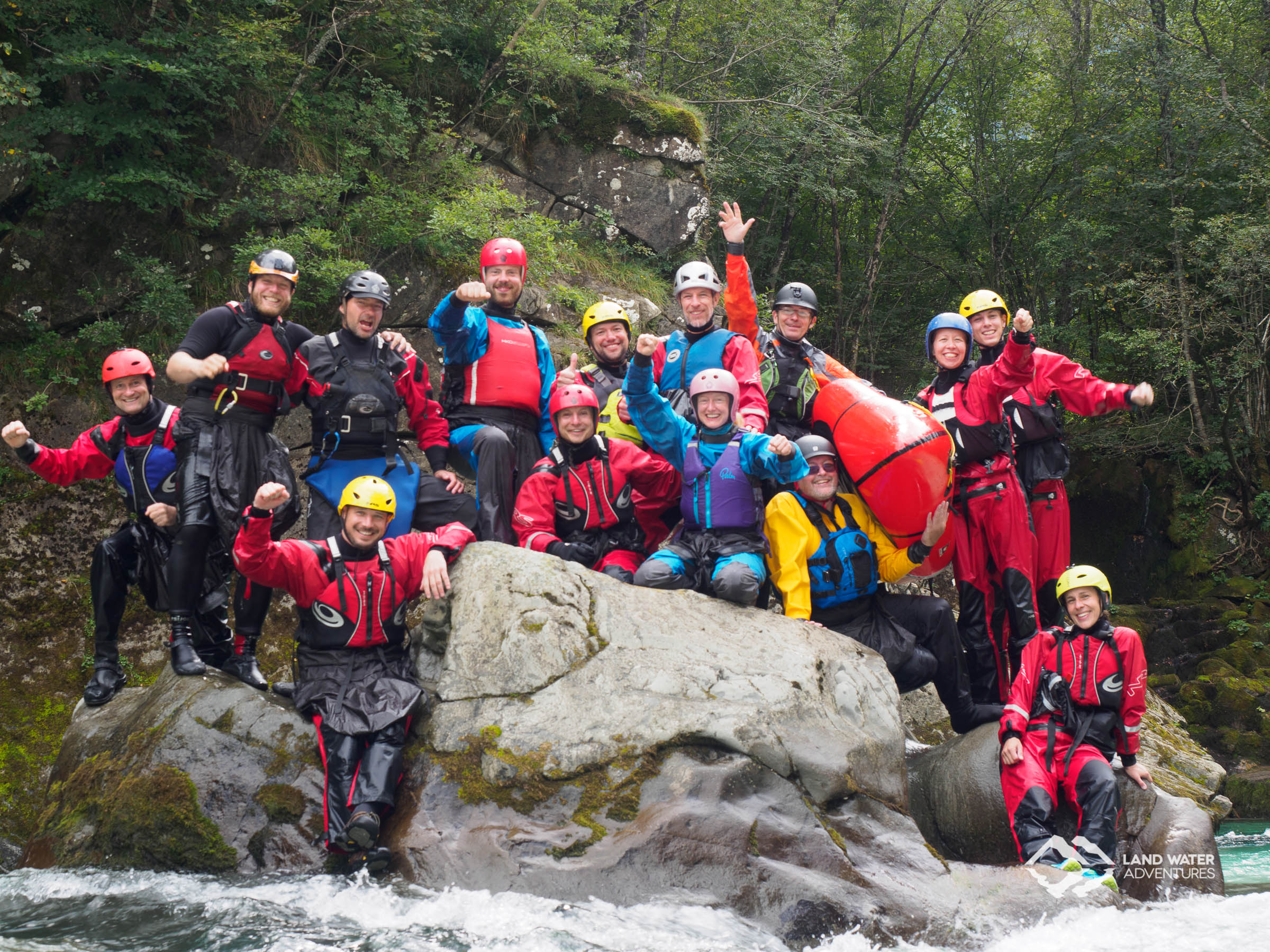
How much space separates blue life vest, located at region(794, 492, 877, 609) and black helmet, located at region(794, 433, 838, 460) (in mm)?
260

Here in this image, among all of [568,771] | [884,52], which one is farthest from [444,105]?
[884,52]

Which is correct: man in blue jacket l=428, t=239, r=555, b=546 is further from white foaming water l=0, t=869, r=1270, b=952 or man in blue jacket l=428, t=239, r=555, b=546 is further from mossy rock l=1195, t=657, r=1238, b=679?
mossy rock l=1195, t=657, r=1238, b=679

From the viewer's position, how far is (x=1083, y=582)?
5336mm

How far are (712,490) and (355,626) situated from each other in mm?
2181

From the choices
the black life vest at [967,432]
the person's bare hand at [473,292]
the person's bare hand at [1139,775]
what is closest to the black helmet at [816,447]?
the black life vest at [967,432]

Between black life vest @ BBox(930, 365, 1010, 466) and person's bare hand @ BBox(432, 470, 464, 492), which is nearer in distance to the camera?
person's bare hand @ BBox(432, 470, 464, 492)

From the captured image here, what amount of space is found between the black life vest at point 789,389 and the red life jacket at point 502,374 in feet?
5.24

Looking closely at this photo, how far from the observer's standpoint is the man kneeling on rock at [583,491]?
5621 millimetres

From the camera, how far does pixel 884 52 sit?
20.1 metres

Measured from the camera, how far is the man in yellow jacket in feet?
17.8

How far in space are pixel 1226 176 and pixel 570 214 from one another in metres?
11.8

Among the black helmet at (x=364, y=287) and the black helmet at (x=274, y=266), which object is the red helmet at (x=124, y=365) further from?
the black helmet at (x=364, y=287)

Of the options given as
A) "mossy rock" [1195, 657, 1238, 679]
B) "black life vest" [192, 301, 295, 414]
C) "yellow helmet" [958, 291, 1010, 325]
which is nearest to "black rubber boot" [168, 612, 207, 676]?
"black life vest" [192, 301, 295, 414]

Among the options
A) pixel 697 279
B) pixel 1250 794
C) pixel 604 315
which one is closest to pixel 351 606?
pixel 604 315
